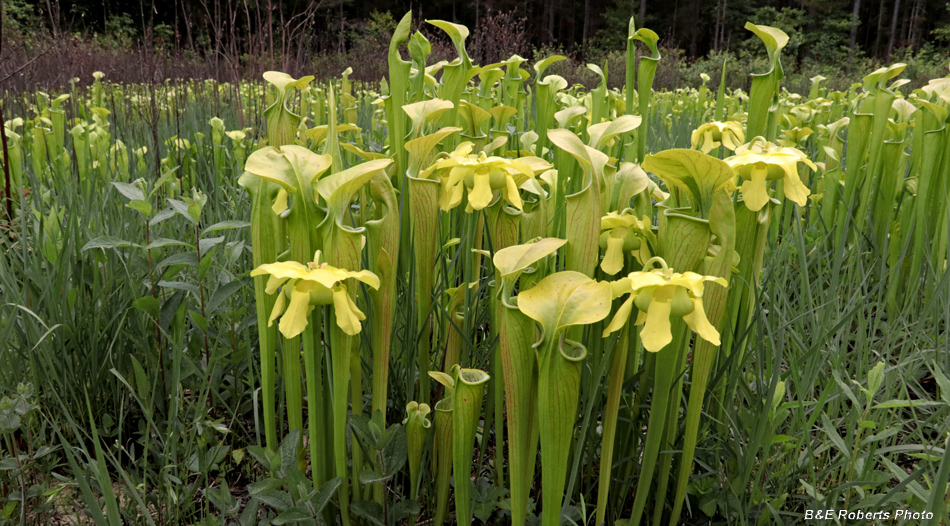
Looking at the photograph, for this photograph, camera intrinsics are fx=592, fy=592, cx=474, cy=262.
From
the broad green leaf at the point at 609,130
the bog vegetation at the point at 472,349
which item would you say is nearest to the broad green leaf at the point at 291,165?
the bog vegetation at the point at 472,349

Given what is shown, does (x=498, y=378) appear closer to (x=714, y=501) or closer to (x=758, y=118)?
(x=714, y=501)

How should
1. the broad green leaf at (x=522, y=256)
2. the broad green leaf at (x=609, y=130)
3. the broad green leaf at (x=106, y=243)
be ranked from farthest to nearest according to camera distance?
the broad green leaf at (x=106, y=243) < the broad green leaf at (x=609, y=130) < the broad green leaf at (x=522, y=256)

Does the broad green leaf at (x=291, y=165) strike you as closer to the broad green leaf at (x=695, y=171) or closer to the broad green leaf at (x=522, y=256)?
the broad green leaf at (x=522, y=256)

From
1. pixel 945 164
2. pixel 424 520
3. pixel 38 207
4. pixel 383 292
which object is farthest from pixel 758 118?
pixel 38 207

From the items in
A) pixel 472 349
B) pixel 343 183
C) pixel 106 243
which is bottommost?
pixel 472 349

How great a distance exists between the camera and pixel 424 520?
87cm

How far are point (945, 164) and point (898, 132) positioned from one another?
0.42ft

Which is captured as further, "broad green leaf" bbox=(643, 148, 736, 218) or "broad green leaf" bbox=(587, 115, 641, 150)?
"broad green leaf" bbox=(587, 115, 641, 150)

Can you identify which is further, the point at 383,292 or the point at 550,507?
Result: the point at 383,292

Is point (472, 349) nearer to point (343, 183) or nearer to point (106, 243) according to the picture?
point (343, 183)

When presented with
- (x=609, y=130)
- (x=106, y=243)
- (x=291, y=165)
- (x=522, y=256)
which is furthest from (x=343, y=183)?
(x=106, y=243)

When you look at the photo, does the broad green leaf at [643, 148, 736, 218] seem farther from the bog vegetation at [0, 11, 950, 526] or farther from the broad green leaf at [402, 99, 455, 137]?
the broad green leaf at [402, 99, 455, 137]

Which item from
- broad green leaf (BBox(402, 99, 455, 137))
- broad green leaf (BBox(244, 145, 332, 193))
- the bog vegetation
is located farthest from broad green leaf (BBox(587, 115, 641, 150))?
broad green leaf (BBox(244, 145, 332, 193))

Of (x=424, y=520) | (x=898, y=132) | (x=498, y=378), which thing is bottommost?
(x=424, y=520)
